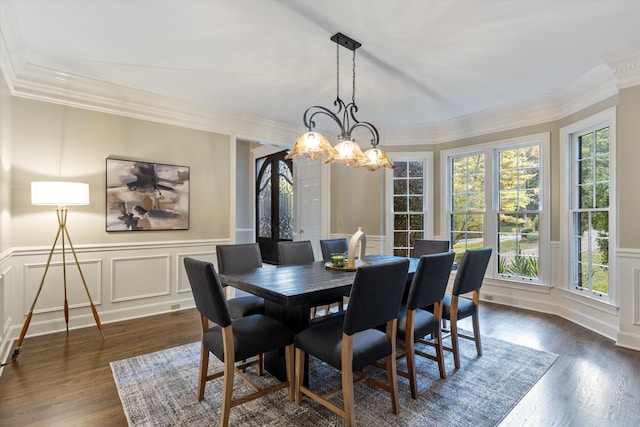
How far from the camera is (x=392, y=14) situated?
2.41 m

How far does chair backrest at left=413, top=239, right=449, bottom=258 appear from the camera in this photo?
372cm

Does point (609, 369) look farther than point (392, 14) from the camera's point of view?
Yes

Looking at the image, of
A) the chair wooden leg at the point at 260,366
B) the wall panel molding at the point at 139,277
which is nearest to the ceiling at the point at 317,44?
the wall panel molding at the point at 139,277

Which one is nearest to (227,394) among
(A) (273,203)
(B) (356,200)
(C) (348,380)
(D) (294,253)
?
(C) (348,380)

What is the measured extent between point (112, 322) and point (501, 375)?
3911mm

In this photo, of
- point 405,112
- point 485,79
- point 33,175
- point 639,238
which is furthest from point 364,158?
point 33,175

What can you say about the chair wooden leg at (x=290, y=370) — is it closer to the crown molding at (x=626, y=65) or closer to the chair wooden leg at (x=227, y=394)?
the chair wooden leg at (x=227, y=394)

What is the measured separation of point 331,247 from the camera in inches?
153

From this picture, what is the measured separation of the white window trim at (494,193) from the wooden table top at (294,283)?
244 cm

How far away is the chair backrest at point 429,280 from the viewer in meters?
2.24

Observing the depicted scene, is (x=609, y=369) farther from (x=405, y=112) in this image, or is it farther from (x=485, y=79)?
(x=405, y=112)

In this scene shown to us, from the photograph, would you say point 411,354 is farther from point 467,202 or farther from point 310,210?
point 310,210

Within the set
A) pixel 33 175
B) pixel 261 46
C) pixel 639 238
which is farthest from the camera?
pixel 33 175

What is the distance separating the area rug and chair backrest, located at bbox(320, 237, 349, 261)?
1275 millimetres
